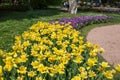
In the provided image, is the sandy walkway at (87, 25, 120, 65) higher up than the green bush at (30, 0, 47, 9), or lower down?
higher up

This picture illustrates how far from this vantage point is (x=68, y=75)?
5.16m

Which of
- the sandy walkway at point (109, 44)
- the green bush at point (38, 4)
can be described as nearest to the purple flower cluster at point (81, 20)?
the sandy walkway at point (109, 44)

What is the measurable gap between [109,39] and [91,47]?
8047mm

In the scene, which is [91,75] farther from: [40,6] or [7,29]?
[40,6]

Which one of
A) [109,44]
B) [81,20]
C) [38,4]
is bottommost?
[38,4]

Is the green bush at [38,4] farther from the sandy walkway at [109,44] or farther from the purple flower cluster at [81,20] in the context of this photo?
the sandy walkway at [109,44]

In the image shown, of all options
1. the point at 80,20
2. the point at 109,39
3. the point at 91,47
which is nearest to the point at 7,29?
the point at 109,39

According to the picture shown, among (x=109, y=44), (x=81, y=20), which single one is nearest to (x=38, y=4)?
(x=81, y=20)

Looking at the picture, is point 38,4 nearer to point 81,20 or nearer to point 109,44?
point 81,20

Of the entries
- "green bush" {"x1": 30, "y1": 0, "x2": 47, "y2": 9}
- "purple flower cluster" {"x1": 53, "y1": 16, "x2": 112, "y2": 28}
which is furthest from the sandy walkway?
"green bush" {"x1": 30, "y1": 0, "x2": 47, "y2": 9}

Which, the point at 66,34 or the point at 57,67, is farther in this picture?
the point at 66,34

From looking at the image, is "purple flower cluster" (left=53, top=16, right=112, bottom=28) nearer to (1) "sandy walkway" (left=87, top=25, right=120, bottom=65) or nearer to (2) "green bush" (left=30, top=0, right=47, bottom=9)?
(1) "sandy walkway" (left=87, top=25, right=120, bottom=65)

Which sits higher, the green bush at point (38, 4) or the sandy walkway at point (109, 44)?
the sandy walkway at point (109, 44)

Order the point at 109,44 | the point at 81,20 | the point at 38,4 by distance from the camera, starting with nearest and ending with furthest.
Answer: the point at 109,44 < the point at 81,20 < the point at 38,4
